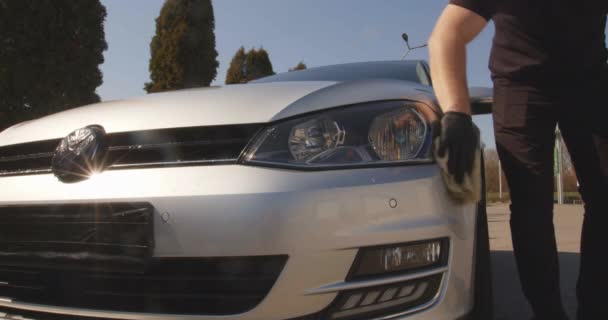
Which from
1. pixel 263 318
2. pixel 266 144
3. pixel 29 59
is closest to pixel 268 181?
pixel 266 144

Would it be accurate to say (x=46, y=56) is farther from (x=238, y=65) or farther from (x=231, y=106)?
(x=231, y=106)

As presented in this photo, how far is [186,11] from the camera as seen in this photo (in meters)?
19.4

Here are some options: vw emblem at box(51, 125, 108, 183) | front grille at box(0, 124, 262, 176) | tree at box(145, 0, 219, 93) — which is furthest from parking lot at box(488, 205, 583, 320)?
tree at box(145, 0, 219, 93)

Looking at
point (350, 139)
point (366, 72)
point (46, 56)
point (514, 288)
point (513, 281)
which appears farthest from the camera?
point (46, 56)

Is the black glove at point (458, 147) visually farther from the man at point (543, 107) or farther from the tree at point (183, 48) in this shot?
the tree at point (183, 48)

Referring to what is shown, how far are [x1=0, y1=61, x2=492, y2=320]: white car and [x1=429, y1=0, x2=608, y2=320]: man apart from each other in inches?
9.9

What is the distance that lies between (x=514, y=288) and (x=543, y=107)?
1531 mm

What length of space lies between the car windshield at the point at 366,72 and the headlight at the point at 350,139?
1.01 metres

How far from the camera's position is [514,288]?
8.73 feet

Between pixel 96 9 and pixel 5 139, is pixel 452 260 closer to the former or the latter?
pixel 5 139

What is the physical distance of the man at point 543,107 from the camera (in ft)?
4.81

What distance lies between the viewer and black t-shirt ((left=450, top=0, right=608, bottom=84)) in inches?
57.5

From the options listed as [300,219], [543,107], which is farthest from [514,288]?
[300,219]

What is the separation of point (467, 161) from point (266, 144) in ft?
1.65
